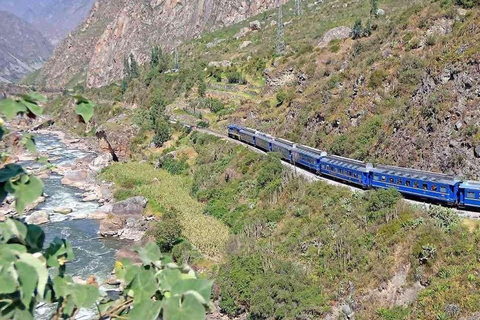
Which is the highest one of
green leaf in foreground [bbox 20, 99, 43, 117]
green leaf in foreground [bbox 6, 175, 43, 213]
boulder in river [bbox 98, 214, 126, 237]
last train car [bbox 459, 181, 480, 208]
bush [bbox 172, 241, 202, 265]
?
green leaf in foreground [bbox 20, 99, 43, 117]

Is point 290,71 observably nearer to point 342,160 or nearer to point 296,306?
point 342,160

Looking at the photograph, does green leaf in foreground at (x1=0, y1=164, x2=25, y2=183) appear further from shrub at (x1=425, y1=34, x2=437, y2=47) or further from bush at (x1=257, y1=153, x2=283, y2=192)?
shrub at (x1=425, y1=34, x2=437, y2=47)

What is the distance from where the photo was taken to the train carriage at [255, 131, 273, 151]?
46.7 m

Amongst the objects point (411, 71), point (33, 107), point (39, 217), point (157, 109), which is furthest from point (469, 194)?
point (157, 109)

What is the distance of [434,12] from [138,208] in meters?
35.4

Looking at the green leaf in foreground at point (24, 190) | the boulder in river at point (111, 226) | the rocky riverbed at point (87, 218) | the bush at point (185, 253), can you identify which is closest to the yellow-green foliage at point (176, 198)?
the bush at point (185, 253)

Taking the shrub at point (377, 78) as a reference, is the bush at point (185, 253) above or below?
below

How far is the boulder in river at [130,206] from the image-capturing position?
4647cm

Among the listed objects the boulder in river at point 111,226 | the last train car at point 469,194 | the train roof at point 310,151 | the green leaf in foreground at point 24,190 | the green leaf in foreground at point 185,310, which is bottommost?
the boulder in river at point 111,226

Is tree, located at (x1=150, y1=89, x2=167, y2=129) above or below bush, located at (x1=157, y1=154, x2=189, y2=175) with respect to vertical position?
above

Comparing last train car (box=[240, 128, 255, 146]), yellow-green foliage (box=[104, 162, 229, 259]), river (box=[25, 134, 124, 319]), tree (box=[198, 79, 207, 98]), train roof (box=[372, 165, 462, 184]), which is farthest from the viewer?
tree (box=[198, 79, 207, 98])

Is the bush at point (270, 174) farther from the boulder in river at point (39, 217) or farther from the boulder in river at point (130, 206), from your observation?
the boulder in river at point (39, 217)

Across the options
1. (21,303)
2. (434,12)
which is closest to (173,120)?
(434,12)

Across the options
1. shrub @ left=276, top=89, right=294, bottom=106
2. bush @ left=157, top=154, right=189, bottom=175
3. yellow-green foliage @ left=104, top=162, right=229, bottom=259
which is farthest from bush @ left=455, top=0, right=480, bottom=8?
bush @ left=157, top=154, right=189, bottom=175
